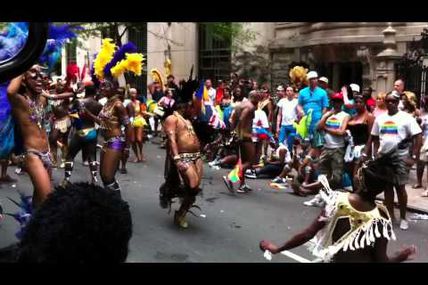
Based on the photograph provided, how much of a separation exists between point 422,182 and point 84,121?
19.5ft

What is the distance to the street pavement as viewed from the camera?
249 inches

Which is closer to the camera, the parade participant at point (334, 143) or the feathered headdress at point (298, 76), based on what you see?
the parade participant at point (334, 143)

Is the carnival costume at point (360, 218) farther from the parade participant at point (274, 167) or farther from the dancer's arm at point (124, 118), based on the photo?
the parade participant at point (274, 167)

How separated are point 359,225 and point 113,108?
5.43 m

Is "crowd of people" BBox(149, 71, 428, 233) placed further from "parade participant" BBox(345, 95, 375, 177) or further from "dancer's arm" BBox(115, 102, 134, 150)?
"dancer's arm" BBox(115, 102, 134, 150)

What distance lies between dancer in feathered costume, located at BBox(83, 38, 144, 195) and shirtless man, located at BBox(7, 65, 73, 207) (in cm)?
208

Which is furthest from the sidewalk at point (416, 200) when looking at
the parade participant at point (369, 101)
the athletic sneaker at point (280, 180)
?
the athletic sneaker at point (280, 180)

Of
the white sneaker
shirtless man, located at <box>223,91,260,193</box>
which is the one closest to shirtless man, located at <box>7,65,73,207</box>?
the white sneaker

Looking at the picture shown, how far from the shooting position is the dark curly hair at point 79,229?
1939mm

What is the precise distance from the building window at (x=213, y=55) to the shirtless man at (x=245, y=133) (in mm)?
12787

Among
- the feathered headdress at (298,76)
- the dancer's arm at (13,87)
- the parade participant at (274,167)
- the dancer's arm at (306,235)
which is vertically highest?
the feathered headdress at (298,76)

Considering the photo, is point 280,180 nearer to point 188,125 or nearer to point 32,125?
point 188,125
